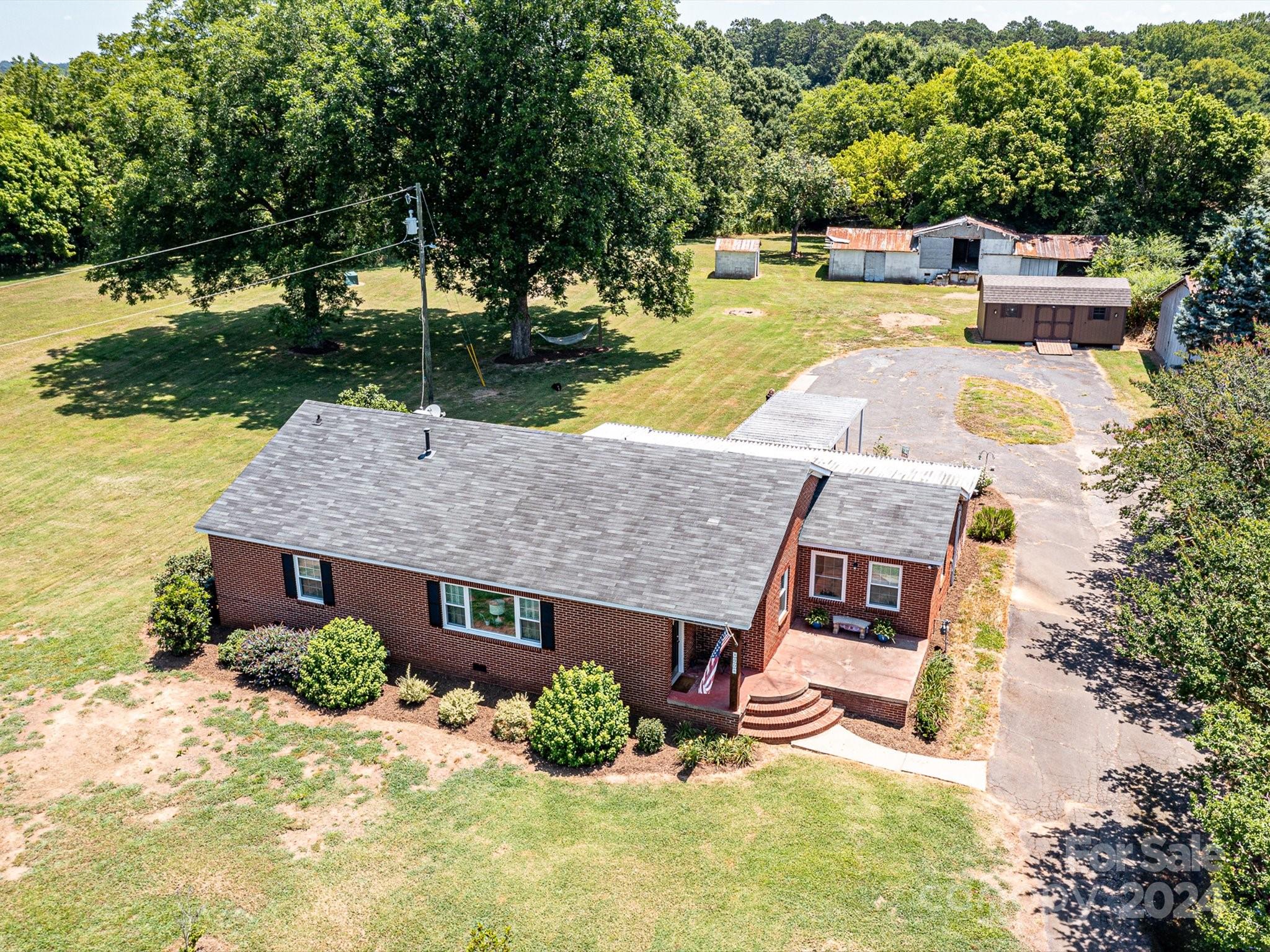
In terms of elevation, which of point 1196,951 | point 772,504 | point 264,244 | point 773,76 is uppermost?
point 773,76

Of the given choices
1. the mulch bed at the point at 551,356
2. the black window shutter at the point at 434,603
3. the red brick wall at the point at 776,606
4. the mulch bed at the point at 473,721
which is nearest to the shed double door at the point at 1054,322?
the mulch bed at the point at 551,356

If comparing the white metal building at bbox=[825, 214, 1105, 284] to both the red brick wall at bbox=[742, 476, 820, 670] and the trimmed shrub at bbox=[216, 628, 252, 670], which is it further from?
the trimmed shrub at bbox=[216, 628, 252, 670]

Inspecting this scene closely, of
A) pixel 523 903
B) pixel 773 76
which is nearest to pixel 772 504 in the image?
pixel 523 903

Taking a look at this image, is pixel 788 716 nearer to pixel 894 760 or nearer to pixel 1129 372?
pixel 894 760

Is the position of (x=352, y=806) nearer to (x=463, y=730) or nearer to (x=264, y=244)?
(x=463, y=730)

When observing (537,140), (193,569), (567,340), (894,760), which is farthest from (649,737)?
(567,340)
